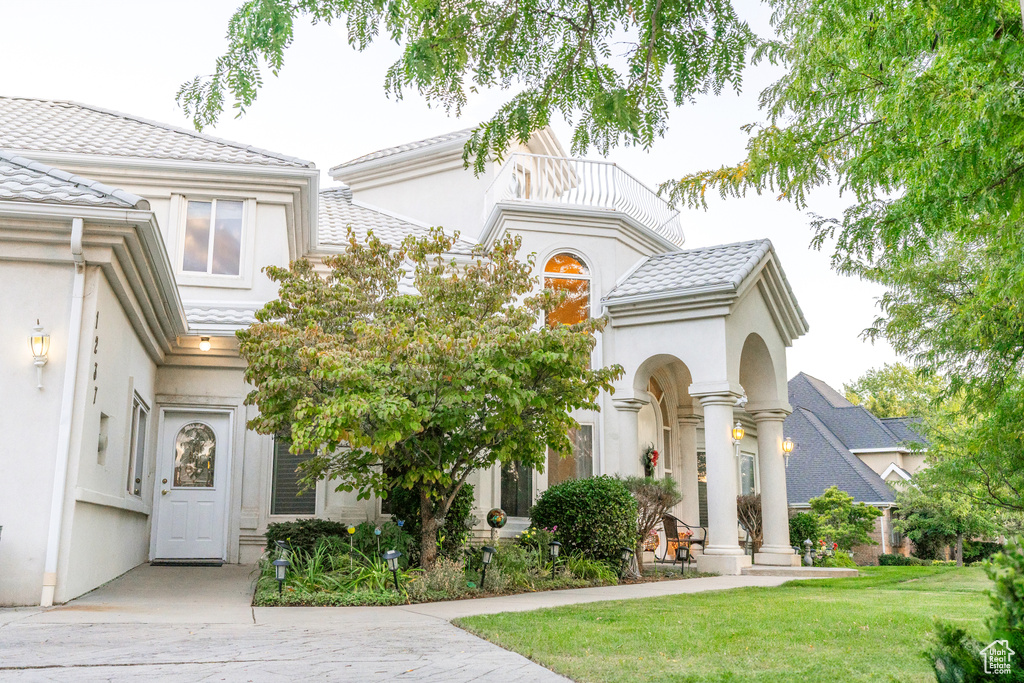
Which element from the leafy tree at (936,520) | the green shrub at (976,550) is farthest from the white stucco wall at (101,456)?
the green shrub at (976,550)

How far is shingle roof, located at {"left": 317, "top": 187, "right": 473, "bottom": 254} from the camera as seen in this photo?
1634 centimetres

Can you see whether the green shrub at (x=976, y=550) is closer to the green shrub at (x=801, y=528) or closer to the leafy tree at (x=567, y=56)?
the green shrub at (x=801, y=528)

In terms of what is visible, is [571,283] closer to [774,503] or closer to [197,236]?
[774,503]

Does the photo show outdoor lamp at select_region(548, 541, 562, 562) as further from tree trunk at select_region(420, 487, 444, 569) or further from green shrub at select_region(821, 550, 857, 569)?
green shrub at select_region(821, 550, 857, 569)

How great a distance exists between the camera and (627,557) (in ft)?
40.4

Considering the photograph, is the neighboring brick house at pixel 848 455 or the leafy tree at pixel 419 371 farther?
the neighboring brick house at pixel 848 455

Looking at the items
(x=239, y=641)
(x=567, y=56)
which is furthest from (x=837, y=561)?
(x=567, y=56)

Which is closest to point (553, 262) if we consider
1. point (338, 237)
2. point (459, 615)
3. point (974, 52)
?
point (338, 237)

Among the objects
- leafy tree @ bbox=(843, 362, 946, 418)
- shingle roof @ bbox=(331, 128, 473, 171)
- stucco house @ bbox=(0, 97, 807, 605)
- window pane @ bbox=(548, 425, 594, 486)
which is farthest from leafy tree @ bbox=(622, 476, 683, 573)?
leafy tree @ bbox=(843, 362, 946, 418)

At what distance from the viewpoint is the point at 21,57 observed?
436 centimetres

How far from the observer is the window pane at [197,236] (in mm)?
13117

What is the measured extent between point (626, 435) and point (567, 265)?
11.1ft

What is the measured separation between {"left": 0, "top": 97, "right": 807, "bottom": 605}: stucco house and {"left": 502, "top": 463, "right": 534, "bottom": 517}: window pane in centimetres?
5

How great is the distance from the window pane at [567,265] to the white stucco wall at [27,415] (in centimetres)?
919
